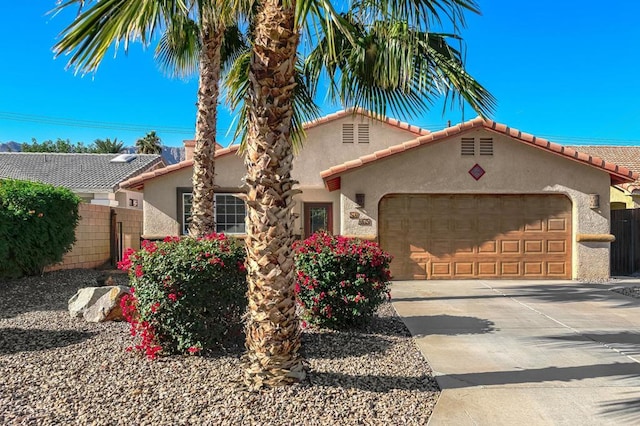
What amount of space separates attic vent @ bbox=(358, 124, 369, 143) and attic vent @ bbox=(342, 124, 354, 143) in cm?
28

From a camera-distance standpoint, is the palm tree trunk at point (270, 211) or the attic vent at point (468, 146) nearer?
the palm tree trunk at point (270, 211)

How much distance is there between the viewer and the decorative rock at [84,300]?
24.8ft

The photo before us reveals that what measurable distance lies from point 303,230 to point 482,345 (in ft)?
31.0

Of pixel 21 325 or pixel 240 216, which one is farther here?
pixel 240 216

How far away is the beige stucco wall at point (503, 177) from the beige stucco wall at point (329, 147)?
3.05 metres

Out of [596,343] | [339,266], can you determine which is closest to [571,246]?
[596,343]

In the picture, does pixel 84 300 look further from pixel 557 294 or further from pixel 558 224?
pixel 558 224

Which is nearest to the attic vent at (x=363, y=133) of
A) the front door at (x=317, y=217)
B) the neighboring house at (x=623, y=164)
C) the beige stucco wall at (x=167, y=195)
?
the front door at (x=317, y=217)

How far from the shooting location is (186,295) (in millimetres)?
5348

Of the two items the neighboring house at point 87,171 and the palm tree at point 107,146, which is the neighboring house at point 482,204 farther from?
the palm tree at point 107,146

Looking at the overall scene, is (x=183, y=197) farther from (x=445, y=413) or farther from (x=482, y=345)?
(x=445, y=413)

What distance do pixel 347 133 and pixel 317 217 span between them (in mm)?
3051

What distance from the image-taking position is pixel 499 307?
9.09m

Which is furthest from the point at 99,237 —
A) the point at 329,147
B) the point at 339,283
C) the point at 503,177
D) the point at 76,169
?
the point at 76,169
